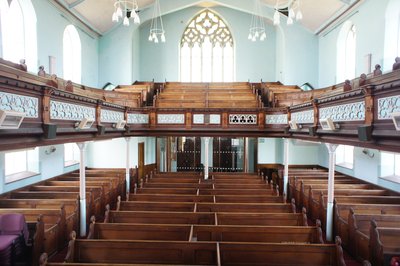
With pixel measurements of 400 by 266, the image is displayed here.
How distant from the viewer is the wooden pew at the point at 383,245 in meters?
5.14

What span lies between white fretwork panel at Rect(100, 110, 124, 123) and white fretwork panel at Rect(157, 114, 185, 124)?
197 centimetres

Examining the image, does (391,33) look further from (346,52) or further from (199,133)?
(199,133)

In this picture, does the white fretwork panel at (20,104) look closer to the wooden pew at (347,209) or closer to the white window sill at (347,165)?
the wooden pew at (347,209)

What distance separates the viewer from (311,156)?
14812 mm

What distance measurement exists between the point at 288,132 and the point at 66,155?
952cm

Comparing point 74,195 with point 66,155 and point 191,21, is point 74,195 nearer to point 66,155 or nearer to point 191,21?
point 66,155

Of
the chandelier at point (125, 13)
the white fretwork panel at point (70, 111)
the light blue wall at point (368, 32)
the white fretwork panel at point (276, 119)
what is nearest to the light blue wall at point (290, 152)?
the light blue wall at point (368, 32)

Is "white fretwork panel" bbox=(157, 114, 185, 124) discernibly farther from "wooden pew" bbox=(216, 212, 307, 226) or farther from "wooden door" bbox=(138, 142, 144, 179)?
"wooden pew" bbox=(216, 212, 307, 226)

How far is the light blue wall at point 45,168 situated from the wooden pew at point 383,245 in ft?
31.0

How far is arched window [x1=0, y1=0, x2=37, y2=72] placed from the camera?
367 inches

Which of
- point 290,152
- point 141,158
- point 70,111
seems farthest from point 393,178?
point 141,158

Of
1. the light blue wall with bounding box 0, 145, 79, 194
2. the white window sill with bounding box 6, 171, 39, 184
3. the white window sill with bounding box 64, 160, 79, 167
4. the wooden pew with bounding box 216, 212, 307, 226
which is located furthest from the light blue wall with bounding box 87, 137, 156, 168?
the wooden pew with bounding box 216, 212, 307, 226

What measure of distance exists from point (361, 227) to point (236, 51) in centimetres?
1370

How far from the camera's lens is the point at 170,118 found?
37.0ft
